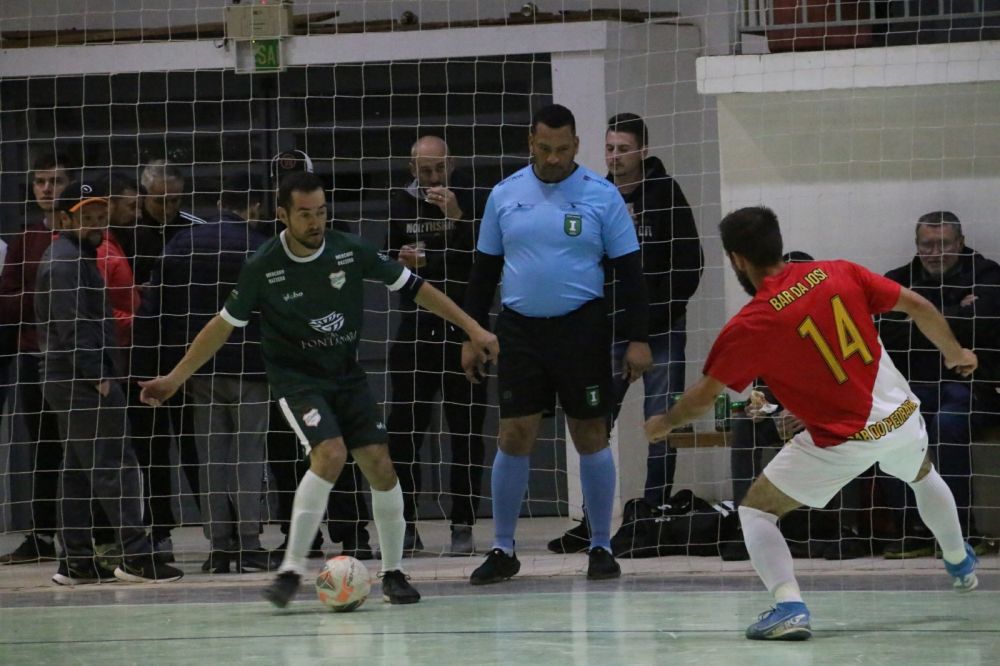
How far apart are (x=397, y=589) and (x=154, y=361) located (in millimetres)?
2281

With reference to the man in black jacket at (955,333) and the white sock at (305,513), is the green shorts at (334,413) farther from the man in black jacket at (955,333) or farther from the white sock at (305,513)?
the man in black jacket at (955,333)

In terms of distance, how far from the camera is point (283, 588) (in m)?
6.04

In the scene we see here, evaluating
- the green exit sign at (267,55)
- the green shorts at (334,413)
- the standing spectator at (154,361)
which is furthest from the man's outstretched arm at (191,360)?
the green exit sign at (267,55)

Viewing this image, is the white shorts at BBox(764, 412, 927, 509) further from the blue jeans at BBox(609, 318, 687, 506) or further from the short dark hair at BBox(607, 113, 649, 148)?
the short dark hair at BBox(607, 113, 649, 148)

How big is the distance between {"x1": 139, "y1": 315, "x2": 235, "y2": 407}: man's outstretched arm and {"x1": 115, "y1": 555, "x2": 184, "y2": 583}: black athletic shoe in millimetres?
1428

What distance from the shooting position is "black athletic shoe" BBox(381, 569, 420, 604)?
6.31m

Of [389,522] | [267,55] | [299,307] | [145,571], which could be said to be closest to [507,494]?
[389,522]

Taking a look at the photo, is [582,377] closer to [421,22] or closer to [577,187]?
[577,187]

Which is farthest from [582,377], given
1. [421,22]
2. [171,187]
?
[421,22]

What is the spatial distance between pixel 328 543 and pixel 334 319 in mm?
2402

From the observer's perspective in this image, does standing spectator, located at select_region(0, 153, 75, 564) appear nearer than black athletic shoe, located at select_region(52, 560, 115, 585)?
No

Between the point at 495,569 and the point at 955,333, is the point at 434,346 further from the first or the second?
the point at 955,333

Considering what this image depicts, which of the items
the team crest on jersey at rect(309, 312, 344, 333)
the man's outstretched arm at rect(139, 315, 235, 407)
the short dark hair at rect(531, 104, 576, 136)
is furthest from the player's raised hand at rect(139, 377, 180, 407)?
the short dark hair at rect(531, 104, 576, 136)

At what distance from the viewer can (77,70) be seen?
31.7 ft
